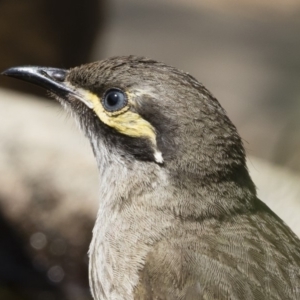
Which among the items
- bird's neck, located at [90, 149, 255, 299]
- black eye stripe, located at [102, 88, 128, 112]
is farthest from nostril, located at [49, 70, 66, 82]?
bird's neck, located at [90, 149, 255, 299]

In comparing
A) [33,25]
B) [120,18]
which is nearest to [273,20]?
[120,18]

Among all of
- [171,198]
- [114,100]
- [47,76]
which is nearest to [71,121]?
[47,76]

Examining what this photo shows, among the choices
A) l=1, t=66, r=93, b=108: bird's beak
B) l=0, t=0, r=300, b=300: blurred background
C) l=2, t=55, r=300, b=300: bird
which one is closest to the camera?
l=2, t=55, r=300, b=300: bird

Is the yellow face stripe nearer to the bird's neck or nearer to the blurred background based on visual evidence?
the bird's neck

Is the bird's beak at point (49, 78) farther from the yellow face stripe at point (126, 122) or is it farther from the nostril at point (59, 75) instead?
the yellow face stripe at point (126, 122)

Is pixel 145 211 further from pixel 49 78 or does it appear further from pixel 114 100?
pixel 49 78

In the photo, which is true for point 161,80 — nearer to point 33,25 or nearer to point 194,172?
point 194,172

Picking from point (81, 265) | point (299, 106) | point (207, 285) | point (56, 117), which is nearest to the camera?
point (207, 285)
